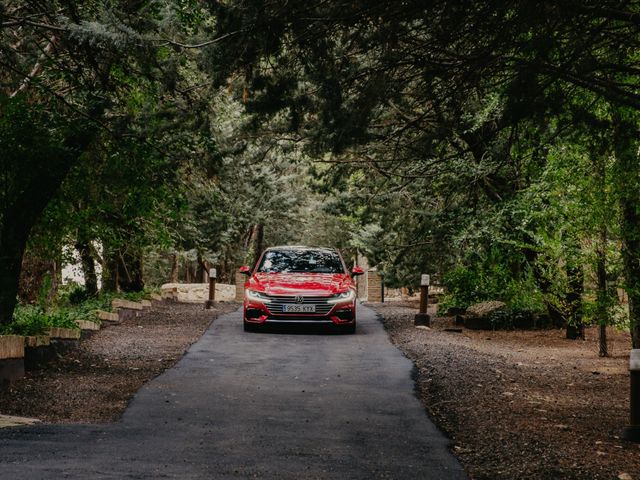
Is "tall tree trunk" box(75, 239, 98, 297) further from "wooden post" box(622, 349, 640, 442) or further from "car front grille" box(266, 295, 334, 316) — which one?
"wooden post" box(622, 349, 640, 442)

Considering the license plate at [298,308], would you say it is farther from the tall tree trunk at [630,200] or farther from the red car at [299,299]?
the tall tree trunk at [630,200]

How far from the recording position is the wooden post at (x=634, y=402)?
6250 millimetres

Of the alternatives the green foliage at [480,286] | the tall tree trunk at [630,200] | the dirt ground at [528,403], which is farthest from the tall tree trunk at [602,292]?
the green foliage at [480,286]

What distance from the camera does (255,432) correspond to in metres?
6.31

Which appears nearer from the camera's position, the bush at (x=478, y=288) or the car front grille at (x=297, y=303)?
the car front grille at (x=297, y=303)

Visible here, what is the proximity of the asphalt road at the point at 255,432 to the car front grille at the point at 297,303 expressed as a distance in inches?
144

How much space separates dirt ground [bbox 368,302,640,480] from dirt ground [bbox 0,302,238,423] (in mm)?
3314

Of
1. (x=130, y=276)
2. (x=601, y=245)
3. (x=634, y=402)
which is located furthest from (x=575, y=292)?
(x=130, y=276)

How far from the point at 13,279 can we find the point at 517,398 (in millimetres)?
6574

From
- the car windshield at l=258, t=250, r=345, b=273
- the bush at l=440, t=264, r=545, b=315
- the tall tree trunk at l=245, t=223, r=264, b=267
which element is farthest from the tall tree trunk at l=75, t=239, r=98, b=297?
the tall tree trunk at l=245, t=223, r=264, b=267

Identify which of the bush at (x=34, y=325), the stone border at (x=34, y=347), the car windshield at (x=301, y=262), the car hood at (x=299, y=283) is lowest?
the stone border at (x=34, y=347)

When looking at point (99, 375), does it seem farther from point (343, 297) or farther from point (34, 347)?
point (343, 297)

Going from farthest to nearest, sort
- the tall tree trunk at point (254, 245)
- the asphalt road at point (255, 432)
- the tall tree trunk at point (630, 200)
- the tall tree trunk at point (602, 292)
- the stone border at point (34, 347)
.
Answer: the tall tree trunk at point (254, 245), the tall tree trunk at point (602, 292), the stone border at point (34, 347), the tall tree trunk at point (630, 200), the asphalt road at point (255, 432)

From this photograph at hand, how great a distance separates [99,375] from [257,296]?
5.48 meters
